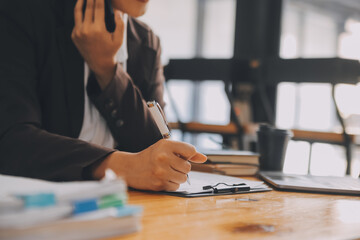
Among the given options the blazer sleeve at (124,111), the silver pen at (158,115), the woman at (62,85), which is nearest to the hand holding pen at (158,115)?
the silver pen at (158,115)

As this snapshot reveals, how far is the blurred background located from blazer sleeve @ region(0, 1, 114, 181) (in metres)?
3.15

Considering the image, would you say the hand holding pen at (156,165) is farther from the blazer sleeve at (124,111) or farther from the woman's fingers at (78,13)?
the woman's fingers at (78,13)

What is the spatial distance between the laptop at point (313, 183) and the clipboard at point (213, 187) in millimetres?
59

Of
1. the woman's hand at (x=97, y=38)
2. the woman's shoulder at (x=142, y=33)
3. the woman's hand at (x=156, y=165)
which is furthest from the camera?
Answer: the woman's shoulder at (x=142, y=33)

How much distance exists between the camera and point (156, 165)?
821 mm

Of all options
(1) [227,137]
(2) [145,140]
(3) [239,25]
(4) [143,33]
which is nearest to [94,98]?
(2) [145,140]

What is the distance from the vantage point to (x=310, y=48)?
649 cm

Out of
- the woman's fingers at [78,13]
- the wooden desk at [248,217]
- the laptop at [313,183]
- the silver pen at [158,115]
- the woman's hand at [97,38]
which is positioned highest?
the woman's fingers at [78,13]

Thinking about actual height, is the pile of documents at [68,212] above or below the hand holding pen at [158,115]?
below

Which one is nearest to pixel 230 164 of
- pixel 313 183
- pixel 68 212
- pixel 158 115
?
pixel 313 183

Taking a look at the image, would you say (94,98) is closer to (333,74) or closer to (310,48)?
(333,74)

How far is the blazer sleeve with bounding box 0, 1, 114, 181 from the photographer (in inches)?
33.0

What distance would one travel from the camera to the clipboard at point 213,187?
2.78 ft

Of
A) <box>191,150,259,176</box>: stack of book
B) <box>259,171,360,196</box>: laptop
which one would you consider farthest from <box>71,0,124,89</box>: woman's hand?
<box>259,171,360,196</box>: laptop
